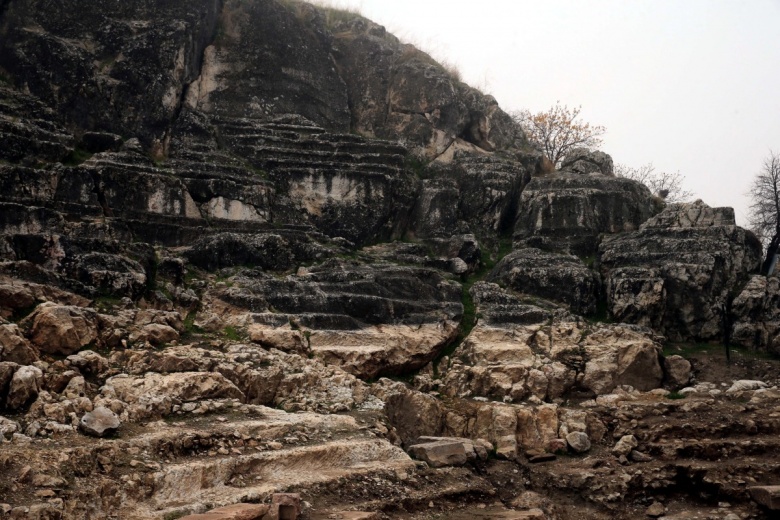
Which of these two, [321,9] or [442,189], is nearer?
[442,189]

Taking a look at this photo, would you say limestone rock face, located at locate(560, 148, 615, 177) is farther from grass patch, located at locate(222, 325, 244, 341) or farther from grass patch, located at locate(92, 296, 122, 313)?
grass patch, located at locate(92, 296, 122, 313)

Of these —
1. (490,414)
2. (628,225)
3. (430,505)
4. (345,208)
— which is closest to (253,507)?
(430,505)

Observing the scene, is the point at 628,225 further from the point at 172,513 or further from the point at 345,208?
the point at 172,513

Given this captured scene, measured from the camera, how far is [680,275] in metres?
22.9

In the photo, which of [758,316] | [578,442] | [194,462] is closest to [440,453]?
[578,442]

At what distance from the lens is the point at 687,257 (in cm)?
2319

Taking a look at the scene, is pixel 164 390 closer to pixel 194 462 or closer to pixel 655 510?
pixel 194 462

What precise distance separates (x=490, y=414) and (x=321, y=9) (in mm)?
20045

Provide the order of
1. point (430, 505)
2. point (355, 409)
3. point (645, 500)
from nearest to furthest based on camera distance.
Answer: point (430, 505)
point (645, 500)
point (355, 409)

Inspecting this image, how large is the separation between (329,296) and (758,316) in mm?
12272

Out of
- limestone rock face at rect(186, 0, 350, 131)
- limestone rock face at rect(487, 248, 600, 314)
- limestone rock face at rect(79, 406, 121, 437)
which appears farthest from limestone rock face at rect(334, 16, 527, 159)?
limestone rock face at rect(79, 406, 121, 437)

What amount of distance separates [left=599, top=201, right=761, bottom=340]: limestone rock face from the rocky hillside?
0.08 meters

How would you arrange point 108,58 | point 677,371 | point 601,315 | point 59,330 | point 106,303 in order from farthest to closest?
point 108,58, point 601,315, point 677,371, point 106,303, point 59,330

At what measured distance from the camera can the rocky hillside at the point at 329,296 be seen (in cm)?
1464
